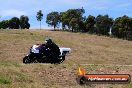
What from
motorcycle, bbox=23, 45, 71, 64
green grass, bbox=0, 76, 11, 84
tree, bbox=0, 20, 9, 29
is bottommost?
tree, bbox=0, 20, 9, 29

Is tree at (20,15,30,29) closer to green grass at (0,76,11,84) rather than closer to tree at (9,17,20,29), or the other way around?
tree at (9,17,20,29)

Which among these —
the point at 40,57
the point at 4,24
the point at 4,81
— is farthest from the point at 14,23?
the point at 4,81

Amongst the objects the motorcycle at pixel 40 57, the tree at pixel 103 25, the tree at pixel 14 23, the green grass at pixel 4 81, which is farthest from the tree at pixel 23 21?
the green grass at pixel 4 81

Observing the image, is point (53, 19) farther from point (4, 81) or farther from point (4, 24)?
point (4, 81)

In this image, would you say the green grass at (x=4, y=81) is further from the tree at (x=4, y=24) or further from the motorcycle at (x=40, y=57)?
the tree at (x=4, y=24)

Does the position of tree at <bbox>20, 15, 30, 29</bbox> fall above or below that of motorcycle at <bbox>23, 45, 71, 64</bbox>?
below

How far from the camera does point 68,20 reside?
425ft

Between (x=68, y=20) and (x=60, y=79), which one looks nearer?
(x=60, y=79)

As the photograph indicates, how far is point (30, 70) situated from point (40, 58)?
7.80 metres

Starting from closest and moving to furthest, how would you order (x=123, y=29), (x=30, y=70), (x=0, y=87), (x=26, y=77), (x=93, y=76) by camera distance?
1. (x=93, y=76)
2. (x=0, y=87)
3. (x=26, y=77)
4. (x=30, y=70)
5. (x=123, y=29)

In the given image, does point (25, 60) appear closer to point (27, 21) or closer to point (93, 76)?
point (93, 76)

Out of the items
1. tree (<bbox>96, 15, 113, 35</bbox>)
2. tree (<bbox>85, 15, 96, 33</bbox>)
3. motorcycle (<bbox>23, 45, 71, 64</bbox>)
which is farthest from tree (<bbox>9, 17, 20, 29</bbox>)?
motorcycle (<bbox>23, 45, 71, 64</bbox>)

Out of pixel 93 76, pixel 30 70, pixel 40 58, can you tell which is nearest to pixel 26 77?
pixel 30 70

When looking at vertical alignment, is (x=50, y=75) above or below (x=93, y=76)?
below
